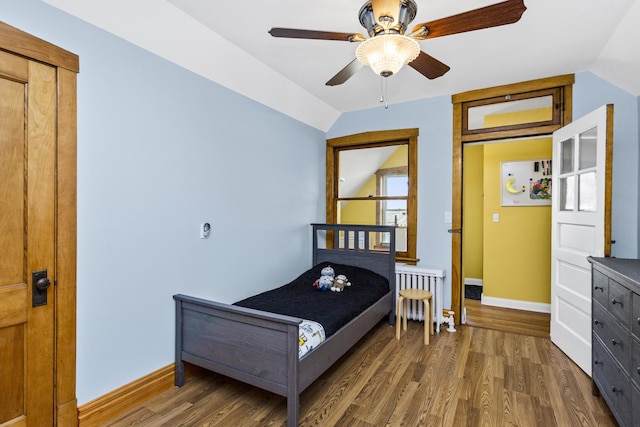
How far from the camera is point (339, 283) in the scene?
3010 mm

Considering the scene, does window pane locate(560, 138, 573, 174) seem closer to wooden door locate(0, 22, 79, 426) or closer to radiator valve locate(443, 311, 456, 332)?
radiator valve locate(443, 311, 456, 332)

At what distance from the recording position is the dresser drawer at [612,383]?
1565 mm

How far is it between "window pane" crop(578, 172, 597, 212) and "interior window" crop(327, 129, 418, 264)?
145 centimetres

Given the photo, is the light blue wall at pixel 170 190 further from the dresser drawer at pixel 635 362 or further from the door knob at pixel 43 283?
the dresser drawer at pixel 635 362

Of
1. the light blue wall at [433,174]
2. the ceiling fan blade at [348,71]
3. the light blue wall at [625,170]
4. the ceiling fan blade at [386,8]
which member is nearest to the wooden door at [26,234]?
the ceiling fan blade at [348,71]

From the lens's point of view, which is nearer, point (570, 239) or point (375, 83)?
point (570, 239)

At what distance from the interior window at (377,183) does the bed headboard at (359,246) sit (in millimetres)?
157

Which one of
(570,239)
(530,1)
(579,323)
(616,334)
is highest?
(530,1)

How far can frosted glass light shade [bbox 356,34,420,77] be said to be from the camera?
1478 mm

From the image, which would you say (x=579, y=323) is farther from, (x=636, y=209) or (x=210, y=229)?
(x=210, y=229)

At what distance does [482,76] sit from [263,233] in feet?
8.08

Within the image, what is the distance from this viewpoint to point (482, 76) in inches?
116

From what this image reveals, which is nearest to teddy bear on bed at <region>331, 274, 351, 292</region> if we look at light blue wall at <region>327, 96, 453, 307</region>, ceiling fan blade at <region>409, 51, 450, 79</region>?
light blue wall at <region>327, 96, 453, 307</region>

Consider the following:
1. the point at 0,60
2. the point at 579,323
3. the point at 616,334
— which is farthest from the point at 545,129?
the point at 0,60
